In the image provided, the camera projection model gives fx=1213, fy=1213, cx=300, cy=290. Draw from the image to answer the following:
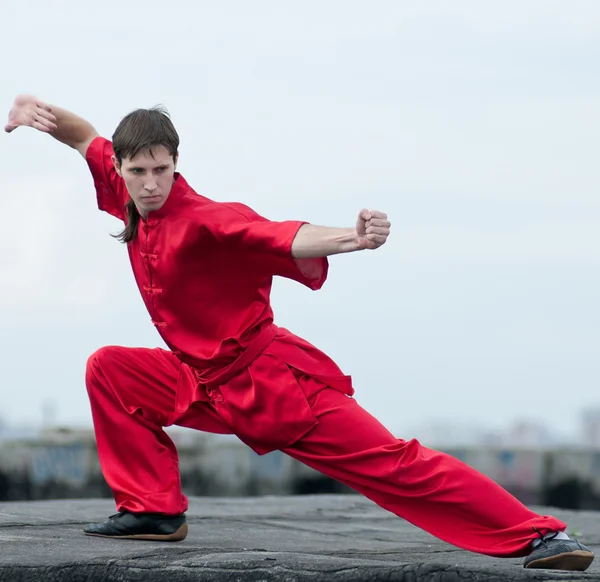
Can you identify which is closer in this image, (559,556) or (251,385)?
(559,556)

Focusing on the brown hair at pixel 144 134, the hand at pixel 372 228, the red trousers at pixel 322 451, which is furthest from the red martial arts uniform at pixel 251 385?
the hand at pixel 372 228

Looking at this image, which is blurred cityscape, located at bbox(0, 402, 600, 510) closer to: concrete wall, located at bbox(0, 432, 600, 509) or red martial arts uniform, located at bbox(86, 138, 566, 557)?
concrete wall, located at bbox(0, 432, 600, 509)

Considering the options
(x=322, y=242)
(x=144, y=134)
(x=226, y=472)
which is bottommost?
(x=226, y=472)

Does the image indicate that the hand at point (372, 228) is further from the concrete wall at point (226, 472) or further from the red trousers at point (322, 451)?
the concrete wall at point (226, 472)

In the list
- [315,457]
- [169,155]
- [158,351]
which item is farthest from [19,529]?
[169,155]

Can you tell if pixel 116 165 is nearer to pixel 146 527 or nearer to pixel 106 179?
pixel 106 179

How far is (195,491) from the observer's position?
12.6 m

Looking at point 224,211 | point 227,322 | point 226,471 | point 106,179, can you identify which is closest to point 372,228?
point 224,211

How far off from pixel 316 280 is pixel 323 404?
1.62 feet

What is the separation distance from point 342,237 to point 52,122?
160 cm

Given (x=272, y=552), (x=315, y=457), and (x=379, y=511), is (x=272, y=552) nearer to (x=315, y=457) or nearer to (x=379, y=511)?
(x=315, y=457)

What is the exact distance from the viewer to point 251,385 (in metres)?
4.31

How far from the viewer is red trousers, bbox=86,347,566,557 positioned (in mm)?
4133

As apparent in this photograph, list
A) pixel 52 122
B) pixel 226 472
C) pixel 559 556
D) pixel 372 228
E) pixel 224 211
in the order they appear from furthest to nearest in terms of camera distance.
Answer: pixel 226 472, pixel 52 122, pixel 224 211, pixel 559 556, pixel 372 228
